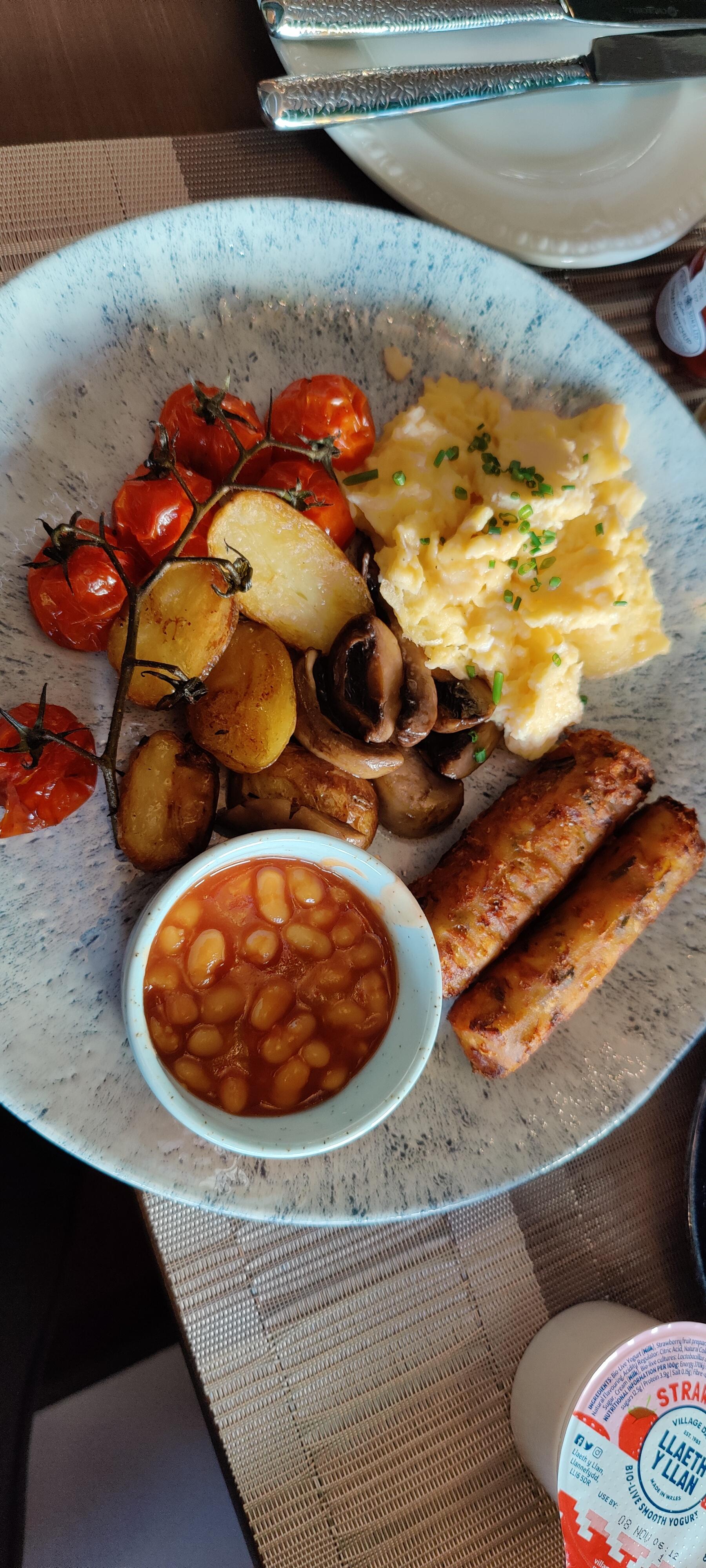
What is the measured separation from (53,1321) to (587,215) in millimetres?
3211

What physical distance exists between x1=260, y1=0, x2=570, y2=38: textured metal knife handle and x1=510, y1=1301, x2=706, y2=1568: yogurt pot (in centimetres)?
313

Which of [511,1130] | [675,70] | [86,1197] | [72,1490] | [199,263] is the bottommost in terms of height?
[72,1490]

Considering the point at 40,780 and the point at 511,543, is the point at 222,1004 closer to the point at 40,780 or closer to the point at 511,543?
the point at 40,780

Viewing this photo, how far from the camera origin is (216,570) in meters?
1.73

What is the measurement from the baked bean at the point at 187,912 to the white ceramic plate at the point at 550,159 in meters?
1.84

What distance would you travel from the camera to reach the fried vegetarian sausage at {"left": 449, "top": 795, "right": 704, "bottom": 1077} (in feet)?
6.38

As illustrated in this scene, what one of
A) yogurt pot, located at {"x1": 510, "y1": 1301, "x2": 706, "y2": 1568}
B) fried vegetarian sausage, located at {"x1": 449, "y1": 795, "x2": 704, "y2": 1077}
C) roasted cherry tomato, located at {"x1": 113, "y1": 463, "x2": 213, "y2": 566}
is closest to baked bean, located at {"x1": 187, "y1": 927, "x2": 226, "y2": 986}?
fried vegetarian sausage, located at {"x1": 449, "y1": 795, "x2": 704, "y2": 1077}

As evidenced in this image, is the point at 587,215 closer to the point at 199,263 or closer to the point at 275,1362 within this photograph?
the point at 199,263

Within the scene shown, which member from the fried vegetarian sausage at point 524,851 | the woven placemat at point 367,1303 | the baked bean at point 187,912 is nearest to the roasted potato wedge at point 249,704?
the baked bean at point 187,912

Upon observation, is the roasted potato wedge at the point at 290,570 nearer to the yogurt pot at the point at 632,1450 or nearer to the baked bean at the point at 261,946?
the baked bean at the point at 261,946

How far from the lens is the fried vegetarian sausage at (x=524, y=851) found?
1.97 metres

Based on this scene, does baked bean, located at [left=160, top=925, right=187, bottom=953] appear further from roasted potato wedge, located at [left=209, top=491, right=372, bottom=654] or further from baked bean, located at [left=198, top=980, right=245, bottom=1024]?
roasted potato wedge, located at [left=209, top=491, right=372, bottom=654]

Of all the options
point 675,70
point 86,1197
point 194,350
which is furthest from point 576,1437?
point 675,70

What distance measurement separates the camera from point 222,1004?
175 centimetres
